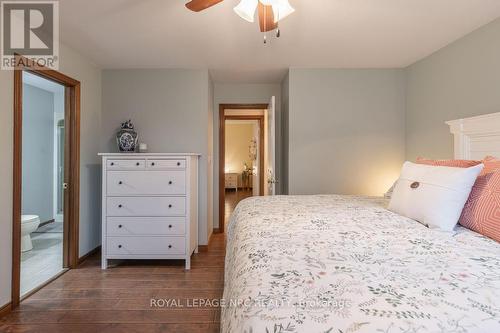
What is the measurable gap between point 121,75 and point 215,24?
172 centimetres

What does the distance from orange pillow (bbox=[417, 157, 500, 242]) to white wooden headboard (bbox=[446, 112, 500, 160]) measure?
0.75 meters

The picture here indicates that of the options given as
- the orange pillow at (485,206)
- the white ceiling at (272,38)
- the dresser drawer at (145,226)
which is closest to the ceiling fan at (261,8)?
the white ceiling at (272,38)

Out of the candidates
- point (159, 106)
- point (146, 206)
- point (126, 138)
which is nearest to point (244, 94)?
point (159, 106)

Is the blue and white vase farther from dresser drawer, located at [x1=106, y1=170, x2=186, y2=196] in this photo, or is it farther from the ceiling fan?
the ceiling fan

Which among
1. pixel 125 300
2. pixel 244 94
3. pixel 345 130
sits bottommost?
pixel 125 300

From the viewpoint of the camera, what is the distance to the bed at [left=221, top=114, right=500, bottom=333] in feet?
1.96

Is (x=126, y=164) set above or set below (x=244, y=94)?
below

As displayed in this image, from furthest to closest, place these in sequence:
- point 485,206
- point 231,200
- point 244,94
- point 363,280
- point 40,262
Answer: point 231,200
point 244,94
point 40,262
point 485,206
point 363,280

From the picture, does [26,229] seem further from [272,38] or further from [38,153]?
[272,38]

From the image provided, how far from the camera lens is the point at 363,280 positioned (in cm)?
77

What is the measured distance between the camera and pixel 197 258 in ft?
10.2

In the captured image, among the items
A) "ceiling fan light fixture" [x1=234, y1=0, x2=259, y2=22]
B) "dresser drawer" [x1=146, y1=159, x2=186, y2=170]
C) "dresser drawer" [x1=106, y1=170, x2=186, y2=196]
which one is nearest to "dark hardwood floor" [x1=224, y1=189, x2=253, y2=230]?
"dresser drawer" [x1=106, y1=170, x2=186, y2=196]

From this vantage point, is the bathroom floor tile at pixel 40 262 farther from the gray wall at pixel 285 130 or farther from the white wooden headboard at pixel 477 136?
the white wooden headboard at pixel 477 136

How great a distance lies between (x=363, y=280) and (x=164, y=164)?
2.38m
